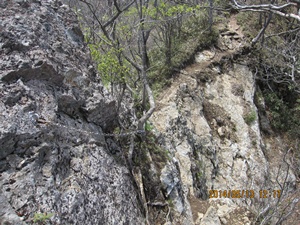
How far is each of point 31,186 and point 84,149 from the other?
2.90 feet

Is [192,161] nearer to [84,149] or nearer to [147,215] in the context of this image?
[147,215]

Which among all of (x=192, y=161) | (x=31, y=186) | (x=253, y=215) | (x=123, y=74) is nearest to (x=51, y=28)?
(x=123, y=74)

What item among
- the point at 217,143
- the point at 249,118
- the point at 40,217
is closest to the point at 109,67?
the point at 40,217

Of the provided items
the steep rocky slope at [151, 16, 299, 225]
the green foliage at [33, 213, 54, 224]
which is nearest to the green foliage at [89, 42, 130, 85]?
the steep rocky slope at [151, 16, 299, 225]

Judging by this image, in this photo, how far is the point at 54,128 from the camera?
2.84 metres

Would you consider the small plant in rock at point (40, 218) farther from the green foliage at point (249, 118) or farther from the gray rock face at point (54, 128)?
the green foliage at point (249, 118)

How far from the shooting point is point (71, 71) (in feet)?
11.3

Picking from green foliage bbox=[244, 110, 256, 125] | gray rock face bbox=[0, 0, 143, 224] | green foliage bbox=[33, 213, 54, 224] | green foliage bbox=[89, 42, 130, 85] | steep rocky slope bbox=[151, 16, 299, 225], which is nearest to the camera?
green foliage bbox=[33, 213, 54, 224]

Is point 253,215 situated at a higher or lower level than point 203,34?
lower

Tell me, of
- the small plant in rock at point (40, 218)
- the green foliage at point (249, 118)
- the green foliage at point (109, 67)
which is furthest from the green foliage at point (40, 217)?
the green foliage at point (249, 118)

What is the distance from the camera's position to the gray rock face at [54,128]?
237cm

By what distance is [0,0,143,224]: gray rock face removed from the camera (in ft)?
7.76

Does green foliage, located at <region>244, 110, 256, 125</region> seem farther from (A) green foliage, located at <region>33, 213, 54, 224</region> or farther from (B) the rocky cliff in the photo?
(A) green foliage, located at <region>33, 213, 54, 224</region>

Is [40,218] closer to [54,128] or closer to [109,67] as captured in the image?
[54,128]
